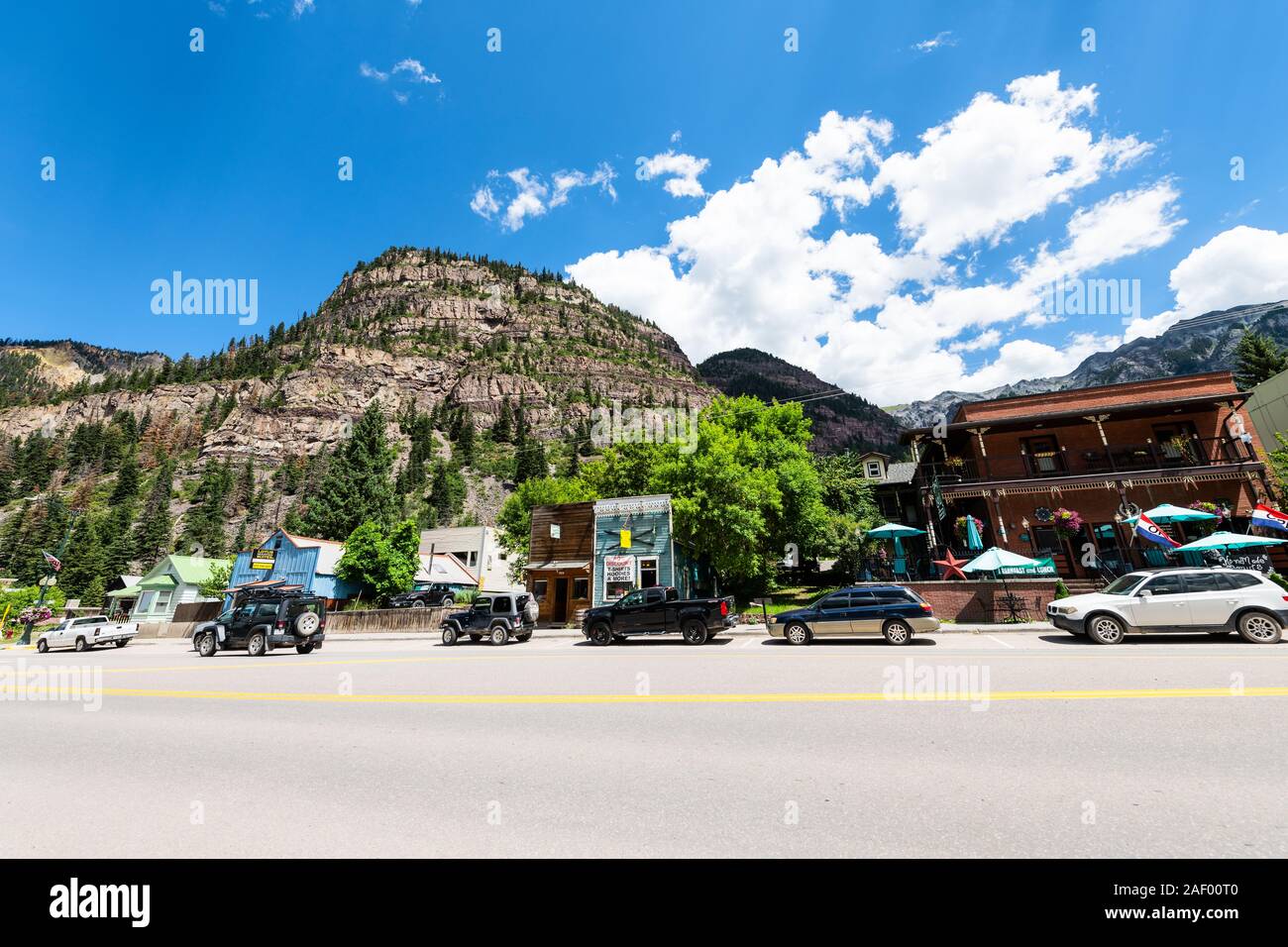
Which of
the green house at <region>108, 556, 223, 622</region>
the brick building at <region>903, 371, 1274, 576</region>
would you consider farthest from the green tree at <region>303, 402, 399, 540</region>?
the brick building at <region>903, 371, 1274, 576</region>

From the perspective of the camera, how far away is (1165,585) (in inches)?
510

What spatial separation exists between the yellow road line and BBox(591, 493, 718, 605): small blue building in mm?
16981

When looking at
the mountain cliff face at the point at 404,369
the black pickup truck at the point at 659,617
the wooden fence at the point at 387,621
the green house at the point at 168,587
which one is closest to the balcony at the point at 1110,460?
the black pickup truck at the point at 659,617

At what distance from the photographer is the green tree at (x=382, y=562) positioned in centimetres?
3822

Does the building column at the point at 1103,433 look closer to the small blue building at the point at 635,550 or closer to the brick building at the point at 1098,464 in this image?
the brick building at the point at 1098,464

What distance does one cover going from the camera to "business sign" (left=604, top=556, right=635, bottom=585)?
26375 mm

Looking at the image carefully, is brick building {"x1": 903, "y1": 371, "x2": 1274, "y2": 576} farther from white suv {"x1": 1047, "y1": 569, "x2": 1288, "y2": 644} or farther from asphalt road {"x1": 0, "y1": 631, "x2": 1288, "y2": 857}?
asphalt road {"x1": 0, "y1": 631, "x2": 1288, "y2": 857}

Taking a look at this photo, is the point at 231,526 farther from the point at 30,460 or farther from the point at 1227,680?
the point at 1227,680

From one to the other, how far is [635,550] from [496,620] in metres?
8.32

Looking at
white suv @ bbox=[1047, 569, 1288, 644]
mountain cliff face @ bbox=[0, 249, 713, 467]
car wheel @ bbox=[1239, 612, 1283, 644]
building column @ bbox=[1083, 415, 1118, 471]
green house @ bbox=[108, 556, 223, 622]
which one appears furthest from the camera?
mountain cliff face @ bbox=[0, 249, 713, 467]

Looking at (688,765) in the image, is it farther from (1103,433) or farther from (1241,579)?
(1103,433)

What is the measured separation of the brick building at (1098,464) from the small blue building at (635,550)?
534 inches

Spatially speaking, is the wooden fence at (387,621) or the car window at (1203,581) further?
the wooden fence at (387,621)
